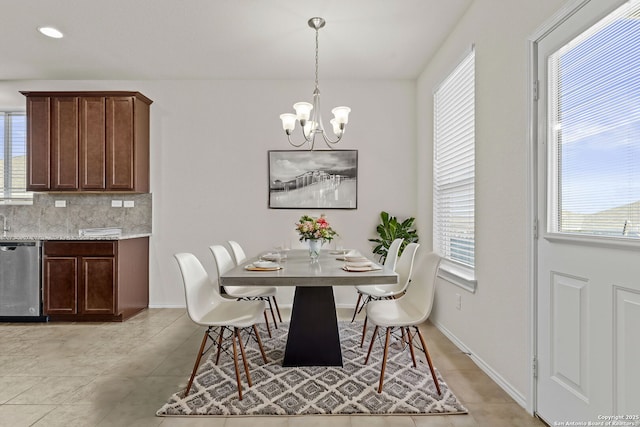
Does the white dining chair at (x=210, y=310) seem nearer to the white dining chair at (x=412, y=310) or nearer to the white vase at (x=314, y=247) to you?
the white vase at (x=314, y=247)

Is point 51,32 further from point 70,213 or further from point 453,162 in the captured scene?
point 453,162

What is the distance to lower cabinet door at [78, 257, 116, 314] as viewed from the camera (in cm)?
397

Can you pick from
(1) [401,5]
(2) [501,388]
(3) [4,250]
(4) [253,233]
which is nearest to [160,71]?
(4) [253,233]

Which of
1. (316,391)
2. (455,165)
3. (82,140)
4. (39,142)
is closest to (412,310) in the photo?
(316,391)

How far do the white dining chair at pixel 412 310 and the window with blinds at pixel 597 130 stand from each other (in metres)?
0.80

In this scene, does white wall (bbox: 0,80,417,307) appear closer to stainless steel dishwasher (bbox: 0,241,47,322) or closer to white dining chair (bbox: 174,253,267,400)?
stainless steel dishwasher (bbox: 0,241,47,322)

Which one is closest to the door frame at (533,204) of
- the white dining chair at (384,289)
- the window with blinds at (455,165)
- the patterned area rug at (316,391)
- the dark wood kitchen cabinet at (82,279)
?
the patterned area rug at (316,391)

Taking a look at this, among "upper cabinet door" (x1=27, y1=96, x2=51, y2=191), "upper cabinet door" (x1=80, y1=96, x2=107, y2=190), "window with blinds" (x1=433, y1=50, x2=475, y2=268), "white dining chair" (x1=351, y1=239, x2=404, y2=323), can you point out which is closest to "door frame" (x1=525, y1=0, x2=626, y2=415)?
"window with blinds" (x1=433, y1=50, x2=475, y2=268)

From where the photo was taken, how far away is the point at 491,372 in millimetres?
2584

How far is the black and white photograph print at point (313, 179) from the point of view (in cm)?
464

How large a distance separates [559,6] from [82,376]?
3.73 meters

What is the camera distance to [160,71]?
4383 millimetres

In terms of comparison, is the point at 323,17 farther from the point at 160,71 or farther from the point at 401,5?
the point at 160,71

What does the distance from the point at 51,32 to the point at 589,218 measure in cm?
446
